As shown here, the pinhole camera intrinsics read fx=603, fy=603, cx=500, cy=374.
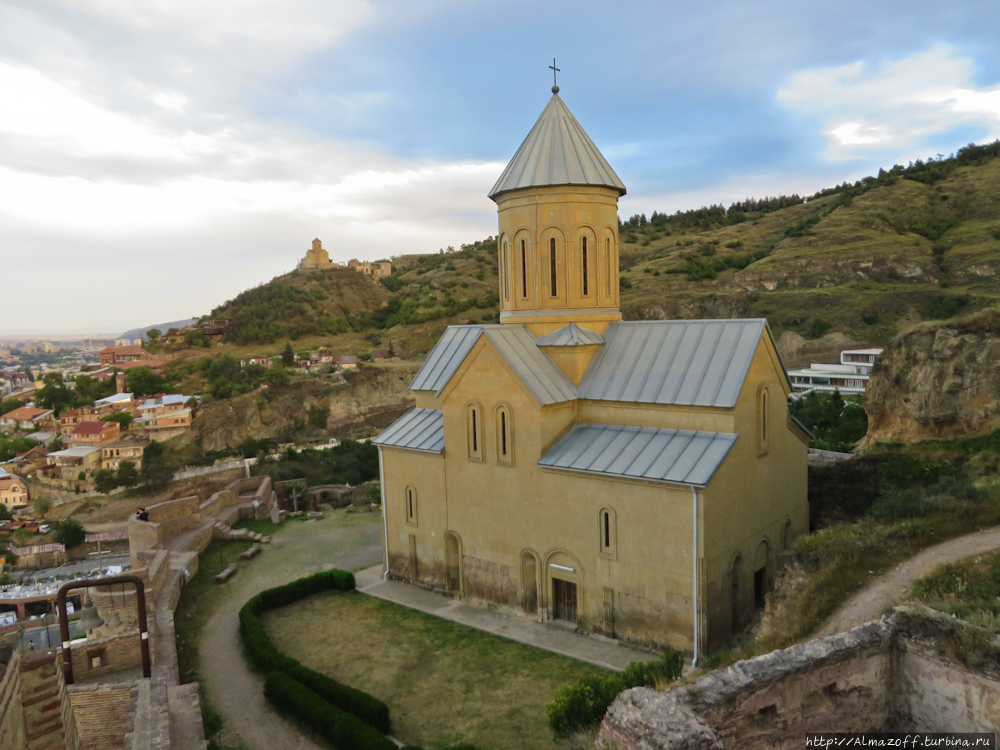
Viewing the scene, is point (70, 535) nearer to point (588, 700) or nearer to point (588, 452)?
point (588, 452)

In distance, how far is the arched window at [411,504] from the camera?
1376 centimetres

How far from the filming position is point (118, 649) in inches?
410

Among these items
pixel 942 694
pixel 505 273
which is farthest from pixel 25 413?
pixel 942 694

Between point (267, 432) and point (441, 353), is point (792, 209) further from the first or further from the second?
point (441, 353)

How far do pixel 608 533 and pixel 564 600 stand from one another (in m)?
1.90

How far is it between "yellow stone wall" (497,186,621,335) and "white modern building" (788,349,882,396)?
25.2 metres

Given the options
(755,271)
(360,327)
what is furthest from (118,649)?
(360,327)

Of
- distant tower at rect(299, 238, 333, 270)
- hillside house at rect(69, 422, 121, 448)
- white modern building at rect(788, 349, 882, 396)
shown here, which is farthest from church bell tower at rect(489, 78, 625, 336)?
distant tower at rect(299, 238, 333, 270)

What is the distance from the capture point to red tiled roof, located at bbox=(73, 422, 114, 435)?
137ft

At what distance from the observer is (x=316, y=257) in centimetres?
10794

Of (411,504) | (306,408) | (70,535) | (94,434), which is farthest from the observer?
(306,408)

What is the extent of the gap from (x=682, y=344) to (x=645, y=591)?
4697mm

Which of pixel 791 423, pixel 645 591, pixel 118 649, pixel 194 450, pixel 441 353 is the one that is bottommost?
pixel 194 450

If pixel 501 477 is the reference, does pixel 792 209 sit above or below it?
above
